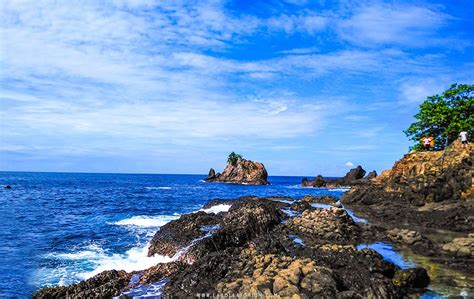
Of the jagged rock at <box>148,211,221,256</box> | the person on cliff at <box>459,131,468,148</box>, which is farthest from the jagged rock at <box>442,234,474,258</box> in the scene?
the person on cliff at <box>459,131,468,148</box>

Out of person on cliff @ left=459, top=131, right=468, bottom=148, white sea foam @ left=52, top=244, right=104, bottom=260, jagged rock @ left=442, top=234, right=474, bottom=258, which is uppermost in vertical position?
person on cliff @ left=459, top=131, right=468, bottom=148

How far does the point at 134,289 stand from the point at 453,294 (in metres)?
12.7

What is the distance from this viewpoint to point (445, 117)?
4534cm

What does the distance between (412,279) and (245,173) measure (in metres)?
124

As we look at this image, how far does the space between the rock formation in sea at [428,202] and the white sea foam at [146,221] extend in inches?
846

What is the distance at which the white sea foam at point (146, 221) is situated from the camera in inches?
1495

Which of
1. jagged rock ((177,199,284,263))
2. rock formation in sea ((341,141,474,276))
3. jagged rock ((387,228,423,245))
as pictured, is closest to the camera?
jagged rock ((177,199,284,263))

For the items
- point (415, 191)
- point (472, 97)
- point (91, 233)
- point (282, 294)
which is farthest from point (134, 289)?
point (472, 97)

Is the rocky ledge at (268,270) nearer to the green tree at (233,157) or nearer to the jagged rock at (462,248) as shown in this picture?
the jagged rock at (462,248)

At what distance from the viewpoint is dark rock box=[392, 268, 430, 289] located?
14.0 metres

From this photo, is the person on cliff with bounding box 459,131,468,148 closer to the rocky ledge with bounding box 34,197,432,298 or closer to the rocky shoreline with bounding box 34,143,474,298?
the rocky shoreline with bounding box 34,143,474,298

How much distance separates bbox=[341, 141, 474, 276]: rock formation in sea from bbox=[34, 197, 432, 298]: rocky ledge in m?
4.20

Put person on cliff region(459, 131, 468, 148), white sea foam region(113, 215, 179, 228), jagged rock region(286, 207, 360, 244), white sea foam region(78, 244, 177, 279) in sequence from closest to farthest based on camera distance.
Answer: white sea foam region(78, 244, 177, 279)
jagged rock region(286, 207, 360, 244)
white sea foam region(113, 215, 179, 228)
person on cliff region(459, 131, 468, 148)

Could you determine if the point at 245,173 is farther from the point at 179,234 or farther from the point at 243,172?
the point at 179,234
